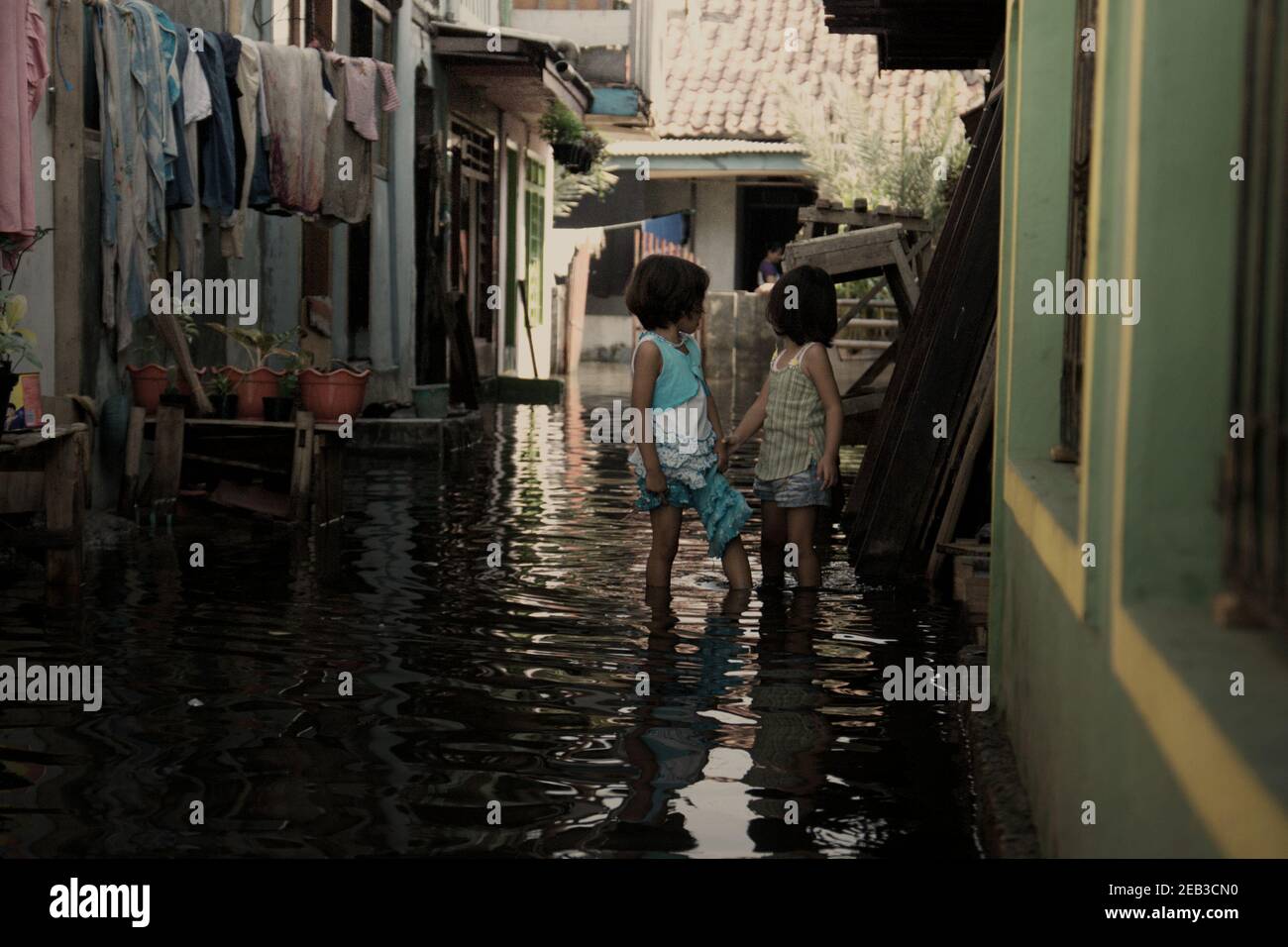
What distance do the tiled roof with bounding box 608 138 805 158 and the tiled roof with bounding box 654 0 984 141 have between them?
0.62 m

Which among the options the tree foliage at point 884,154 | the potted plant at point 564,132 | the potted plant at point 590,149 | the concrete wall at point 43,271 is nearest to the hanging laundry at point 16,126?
the concrete wall at point 43,271

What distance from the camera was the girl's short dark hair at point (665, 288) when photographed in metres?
7.18

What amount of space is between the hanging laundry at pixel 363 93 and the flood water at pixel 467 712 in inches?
130

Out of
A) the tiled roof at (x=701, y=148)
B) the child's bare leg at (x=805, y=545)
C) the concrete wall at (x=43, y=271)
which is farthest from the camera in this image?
the tiled roof at (x=701, y=148)

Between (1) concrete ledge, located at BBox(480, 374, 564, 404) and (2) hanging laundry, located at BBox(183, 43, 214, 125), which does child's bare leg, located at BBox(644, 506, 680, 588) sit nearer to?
(2) hanging laundry, located at BBox(183, 43, 214, 125)

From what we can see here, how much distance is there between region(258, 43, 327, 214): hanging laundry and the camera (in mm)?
10398

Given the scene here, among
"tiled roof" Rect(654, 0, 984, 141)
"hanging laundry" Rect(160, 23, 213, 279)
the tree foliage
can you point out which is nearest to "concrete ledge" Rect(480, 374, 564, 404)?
the tree foliage

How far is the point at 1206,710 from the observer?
2178mm

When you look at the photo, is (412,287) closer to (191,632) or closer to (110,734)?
(191,632)

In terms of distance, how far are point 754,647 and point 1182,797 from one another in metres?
4.20

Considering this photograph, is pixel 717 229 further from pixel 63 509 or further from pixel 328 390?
pixel 63 509

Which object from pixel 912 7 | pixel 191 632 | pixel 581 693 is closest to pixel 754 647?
pixel 581 693

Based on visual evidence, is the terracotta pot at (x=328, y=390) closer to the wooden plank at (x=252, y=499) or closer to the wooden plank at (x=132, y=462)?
the wooden plank at (x=252, y=499)
